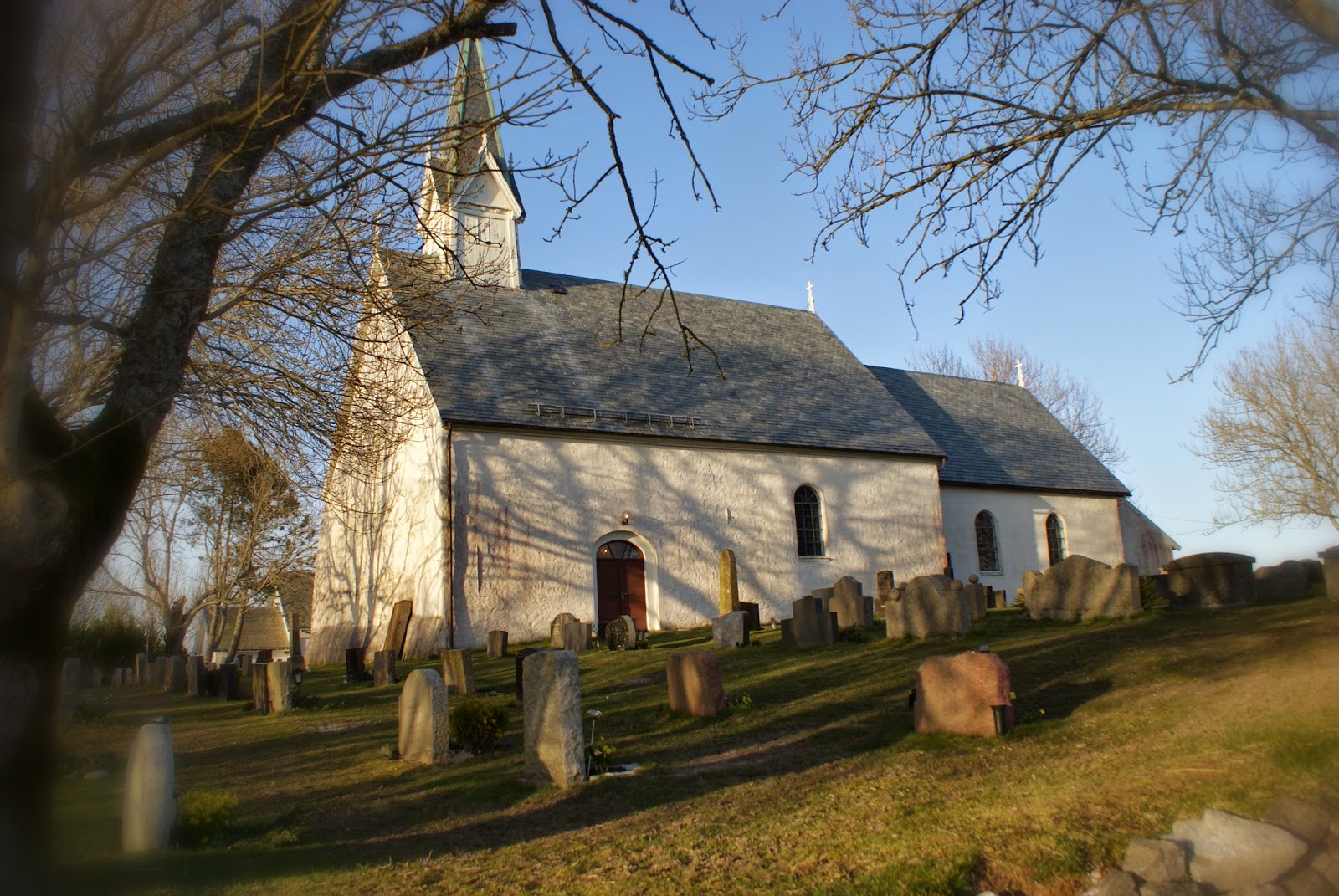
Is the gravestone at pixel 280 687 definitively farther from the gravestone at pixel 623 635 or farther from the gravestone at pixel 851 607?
the gravestone at pixel 851 607

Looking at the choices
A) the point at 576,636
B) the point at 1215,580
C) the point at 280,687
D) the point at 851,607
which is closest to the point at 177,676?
the point at 280,687

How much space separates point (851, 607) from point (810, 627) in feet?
6.90

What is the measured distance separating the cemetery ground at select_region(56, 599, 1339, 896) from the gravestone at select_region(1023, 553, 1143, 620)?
172 centimetres

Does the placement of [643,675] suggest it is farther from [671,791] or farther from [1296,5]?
[1296,5]

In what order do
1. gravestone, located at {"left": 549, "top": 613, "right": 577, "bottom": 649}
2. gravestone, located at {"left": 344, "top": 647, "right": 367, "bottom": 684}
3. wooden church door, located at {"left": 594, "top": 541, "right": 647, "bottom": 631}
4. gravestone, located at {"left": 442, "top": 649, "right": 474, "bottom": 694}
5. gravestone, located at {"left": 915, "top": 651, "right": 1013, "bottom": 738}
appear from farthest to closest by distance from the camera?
wooden church door, located at {"left": 594, "top": 541, "right": 647, "bottom": 631} → gravestone, located at {"left": 549, "top": 613, "right": 577, "bottom": 649} → gravestone, located at {"left": 344, "top": 647, "right": 367, "bottom": 684} → gravestone, located at {"left": 442, "top": 649, "right": 474, "bottom": 694} → gravestone, located at {"left": 915, "top": 651, "right": 1013, "bottom": 738}

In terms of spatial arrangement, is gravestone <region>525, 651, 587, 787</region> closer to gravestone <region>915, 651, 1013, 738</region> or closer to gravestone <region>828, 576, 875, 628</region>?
gravestone <region>915, 651, 1013, 738</region>

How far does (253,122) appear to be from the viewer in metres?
4.50

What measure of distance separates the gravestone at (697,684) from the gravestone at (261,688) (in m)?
6.36

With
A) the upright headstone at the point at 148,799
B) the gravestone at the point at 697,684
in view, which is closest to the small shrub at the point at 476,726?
the gravestone at the point at 697,684

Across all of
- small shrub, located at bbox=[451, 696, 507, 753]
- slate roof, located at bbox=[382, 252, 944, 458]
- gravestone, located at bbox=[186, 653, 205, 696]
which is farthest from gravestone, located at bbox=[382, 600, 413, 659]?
small shrub, located at bbox=[451, 696, 507, 753]

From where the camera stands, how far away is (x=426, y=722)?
848cm

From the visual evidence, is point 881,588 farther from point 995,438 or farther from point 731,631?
point 995,438

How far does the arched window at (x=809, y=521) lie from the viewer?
23609mm

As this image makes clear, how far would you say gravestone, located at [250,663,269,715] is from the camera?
13.0 m
